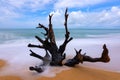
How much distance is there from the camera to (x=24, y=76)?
24.5ft

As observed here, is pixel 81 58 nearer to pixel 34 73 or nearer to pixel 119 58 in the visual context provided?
pixel 34 73

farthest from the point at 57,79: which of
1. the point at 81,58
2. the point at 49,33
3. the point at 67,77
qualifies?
the point at 49,33

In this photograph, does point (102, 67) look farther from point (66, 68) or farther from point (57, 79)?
point (57, 79)

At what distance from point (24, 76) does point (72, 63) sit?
1.94m

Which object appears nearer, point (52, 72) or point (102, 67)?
point (52, 72)

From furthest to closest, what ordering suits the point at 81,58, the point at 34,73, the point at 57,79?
the point at 81,58 < the point at 34,73 < the point at 57,79

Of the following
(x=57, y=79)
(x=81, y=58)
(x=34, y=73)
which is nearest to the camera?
(x=57, y=79)

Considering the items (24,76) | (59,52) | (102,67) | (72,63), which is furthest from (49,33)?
(102,67)

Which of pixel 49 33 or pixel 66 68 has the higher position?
pixel 49 33

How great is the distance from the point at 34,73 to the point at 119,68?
143 inches

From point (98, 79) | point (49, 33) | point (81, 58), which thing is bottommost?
point (98, 79)

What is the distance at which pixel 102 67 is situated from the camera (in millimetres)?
9359

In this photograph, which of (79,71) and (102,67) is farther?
(102,67)

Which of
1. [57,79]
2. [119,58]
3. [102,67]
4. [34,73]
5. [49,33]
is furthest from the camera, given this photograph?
[119,58]
